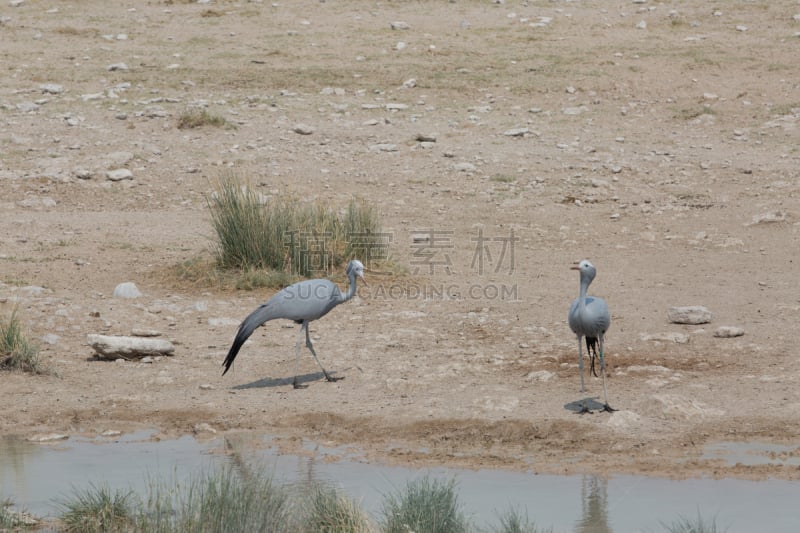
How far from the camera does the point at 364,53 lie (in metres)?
20.8

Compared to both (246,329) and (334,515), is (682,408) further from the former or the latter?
(246,329)

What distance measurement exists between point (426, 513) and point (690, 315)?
16.3ft

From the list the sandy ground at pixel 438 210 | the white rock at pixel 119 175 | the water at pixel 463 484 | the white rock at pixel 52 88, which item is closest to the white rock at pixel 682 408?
the sandy ground at pixel 438 210

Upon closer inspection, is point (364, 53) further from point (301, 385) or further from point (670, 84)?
point (301, 385)

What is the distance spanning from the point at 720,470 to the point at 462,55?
1454 cm

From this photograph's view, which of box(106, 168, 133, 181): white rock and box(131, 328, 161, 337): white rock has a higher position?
box(106, 168, 133, 181): white rock

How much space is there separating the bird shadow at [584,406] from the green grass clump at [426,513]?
2.26 meters

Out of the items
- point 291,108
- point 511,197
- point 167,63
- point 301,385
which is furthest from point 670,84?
A: point 301,385

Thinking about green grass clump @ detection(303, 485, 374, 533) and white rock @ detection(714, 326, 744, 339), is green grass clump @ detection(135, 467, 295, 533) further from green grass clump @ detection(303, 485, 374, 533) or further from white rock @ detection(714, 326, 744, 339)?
white rock @ detection(714, 326, 744, 339)

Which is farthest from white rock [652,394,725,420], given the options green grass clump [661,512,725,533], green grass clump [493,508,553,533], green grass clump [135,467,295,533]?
green grass clump [135,467,295,533]

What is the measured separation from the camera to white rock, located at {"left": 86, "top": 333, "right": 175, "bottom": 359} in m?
9.70

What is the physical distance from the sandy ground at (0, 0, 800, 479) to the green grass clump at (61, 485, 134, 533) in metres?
1.83

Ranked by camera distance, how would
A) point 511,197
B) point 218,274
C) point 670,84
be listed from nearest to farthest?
point 218,274 → point 511,197 → point 670,84

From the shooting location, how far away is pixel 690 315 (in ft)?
33.4
